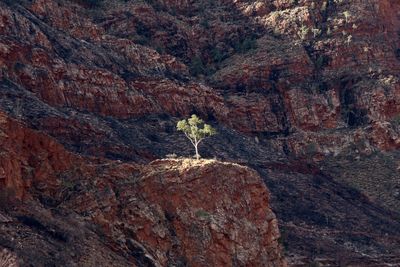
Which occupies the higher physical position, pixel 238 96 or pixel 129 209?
pixel 129 209

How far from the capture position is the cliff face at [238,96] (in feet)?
143

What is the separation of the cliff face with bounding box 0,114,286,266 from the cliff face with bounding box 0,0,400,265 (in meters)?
0.23

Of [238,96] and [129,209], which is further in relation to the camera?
[238,96]

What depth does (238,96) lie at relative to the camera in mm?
63688

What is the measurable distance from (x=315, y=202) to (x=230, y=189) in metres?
16.0

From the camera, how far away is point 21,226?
92.7 feet

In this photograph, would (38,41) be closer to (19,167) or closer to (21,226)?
(19,167)

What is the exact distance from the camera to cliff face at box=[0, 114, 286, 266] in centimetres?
2931

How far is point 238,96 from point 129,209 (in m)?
32.1

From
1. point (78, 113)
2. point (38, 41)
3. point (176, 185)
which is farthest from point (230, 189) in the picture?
point (38, 41)

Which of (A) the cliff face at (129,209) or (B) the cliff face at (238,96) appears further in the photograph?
(B) the cliff face at (238,96)

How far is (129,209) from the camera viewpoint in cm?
3300

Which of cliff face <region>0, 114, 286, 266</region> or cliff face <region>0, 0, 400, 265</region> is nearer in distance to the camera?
cliff face <region>0, 114, 286, 266</region>

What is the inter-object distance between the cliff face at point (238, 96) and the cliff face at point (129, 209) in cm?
23
